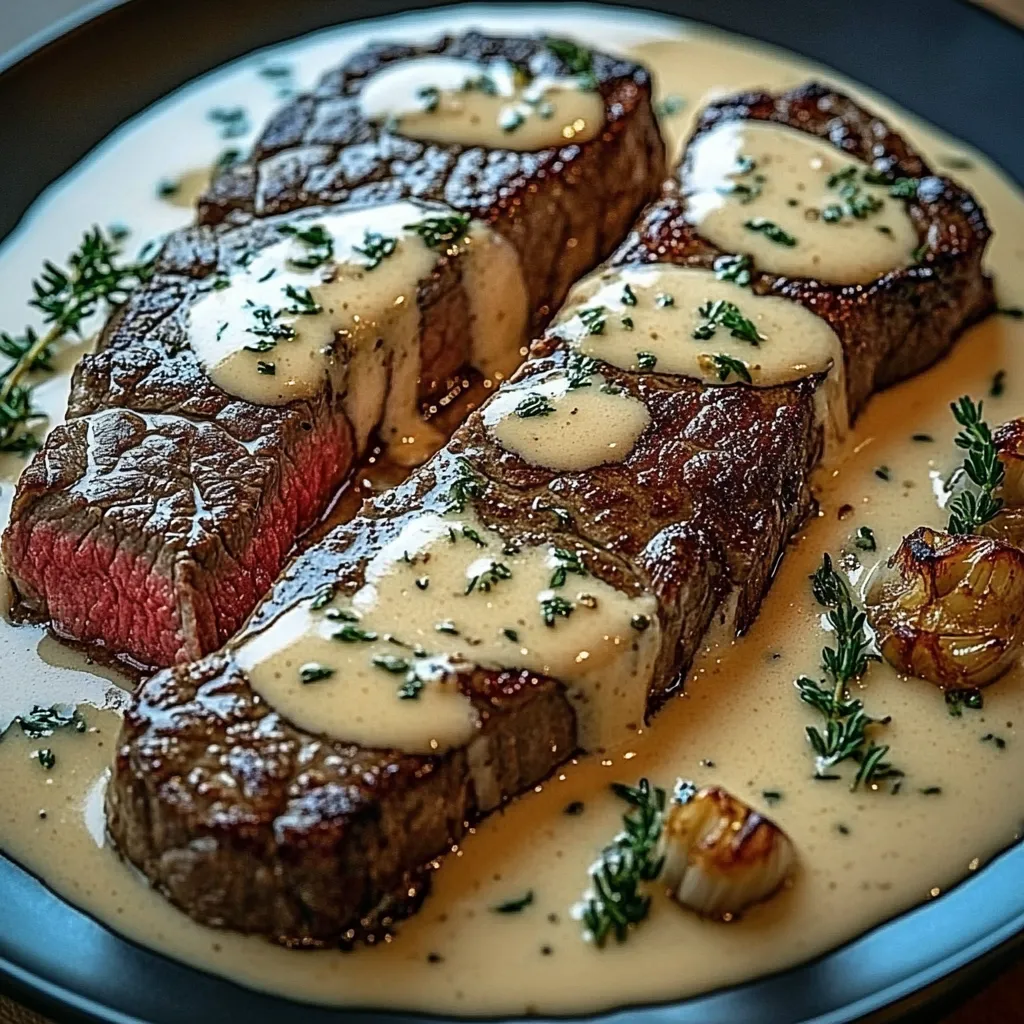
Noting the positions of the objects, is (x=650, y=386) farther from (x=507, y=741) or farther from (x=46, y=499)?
(x=46, y=499)

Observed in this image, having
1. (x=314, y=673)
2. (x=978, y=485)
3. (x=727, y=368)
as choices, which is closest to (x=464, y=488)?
(x=314, y=673)

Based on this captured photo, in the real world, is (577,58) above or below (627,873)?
above

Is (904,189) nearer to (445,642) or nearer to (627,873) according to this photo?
(445,642)

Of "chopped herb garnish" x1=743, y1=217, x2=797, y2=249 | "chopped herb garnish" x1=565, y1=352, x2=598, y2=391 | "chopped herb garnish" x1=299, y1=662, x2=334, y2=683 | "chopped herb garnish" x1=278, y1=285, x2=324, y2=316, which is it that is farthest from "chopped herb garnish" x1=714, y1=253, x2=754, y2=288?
"chopped herb garnish" x1=299, y1=662, x2=334, y2=683

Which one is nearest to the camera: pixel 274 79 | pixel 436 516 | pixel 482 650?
pixel 482 650

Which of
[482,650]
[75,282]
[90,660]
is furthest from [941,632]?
[75,282]

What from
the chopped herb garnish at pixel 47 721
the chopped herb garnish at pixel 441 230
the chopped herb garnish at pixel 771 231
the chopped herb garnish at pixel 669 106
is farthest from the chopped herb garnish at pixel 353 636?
the chopped herb garnish at pixel 669 106

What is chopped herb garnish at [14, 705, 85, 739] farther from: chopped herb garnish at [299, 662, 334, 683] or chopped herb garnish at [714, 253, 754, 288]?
chopped herb garnish at [714, 253, 754, 288]
